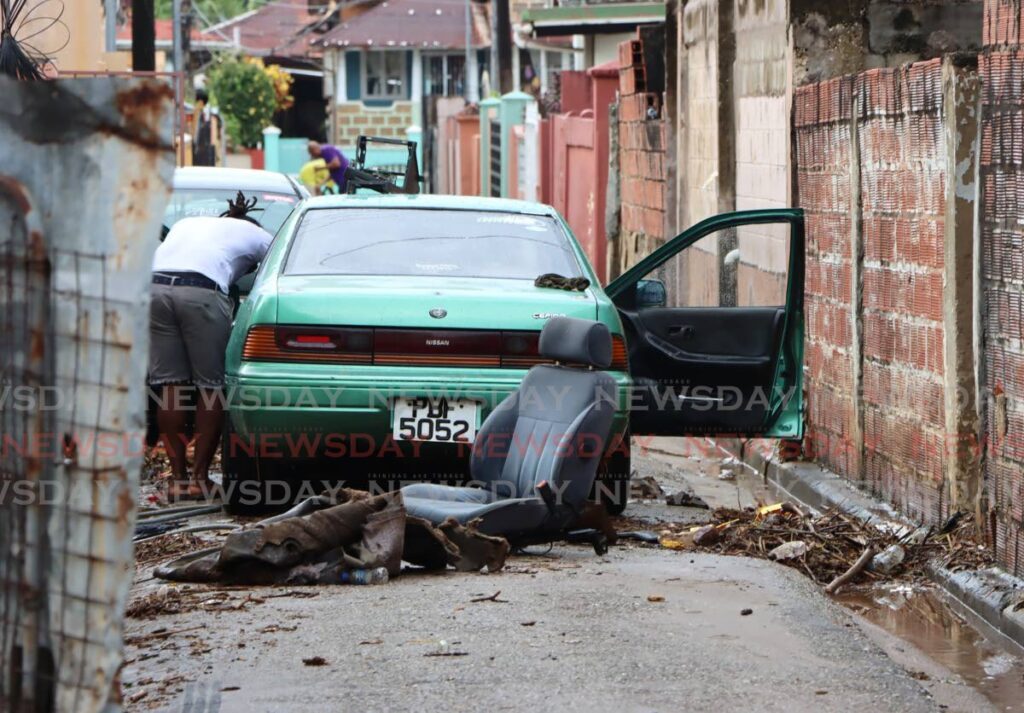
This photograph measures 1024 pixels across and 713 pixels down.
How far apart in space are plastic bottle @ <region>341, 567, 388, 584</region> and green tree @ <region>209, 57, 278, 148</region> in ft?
170

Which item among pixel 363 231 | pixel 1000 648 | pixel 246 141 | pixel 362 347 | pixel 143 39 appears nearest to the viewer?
pixel 1000 648

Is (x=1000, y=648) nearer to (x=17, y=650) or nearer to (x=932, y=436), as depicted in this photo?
(x=932, y=436)

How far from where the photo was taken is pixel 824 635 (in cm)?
556

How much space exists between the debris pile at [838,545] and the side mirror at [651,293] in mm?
1173

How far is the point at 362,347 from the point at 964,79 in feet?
9.28

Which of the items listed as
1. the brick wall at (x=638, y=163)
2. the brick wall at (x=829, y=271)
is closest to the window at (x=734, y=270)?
the brick wall at (x=829, y=271)

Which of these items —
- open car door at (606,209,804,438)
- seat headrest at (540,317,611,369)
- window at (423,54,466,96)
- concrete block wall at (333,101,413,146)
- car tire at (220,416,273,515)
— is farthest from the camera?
window at (423,54,466,96)

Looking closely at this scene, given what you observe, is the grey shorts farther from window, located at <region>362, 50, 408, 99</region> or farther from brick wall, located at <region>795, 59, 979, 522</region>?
window, located at <region>362, 50, 408, 99</region>

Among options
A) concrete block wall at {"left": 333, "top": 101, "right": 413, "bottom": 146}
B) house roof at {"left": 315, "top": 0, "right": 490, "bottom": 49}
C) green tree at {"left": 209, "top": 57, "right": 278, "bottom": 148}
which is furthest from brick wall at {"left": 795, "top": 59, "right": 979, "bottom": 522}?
concrete block wall at {"left": 333, "top": 101, "right": 413, "bottom": 146}

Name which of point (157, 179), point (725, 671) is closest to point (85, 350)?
point (157, 179)

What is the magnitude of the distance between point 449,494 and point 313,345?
3.04 ft

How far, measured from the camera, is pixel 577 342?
6875 millimetres

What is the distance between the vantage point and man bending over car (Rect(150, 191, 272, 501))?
8.38 metres

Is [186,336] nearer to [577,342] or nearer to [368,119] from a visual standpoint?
[577,342]
